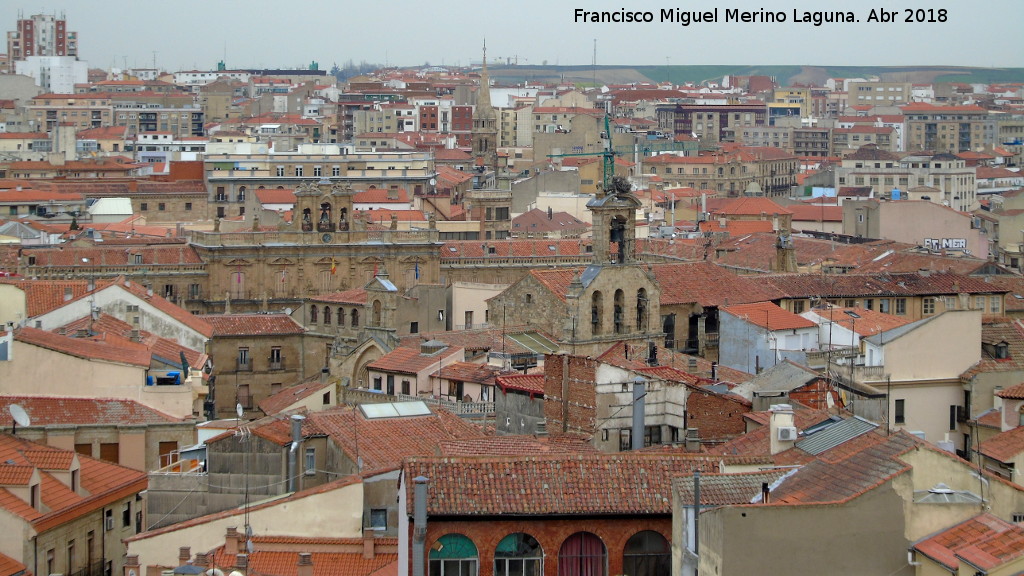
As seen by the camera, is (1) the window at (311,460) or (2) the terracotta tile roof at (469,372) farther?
(2) the terracotta tile roof at (469,372)

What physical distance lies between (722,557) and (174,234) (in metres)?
78.3

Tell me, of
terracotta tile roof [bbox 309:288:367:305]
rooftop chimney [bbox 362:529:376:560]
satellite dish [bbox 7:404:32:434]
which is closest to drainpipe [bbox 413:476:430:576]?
rooftop chimney [bbox 362:529:376:560]

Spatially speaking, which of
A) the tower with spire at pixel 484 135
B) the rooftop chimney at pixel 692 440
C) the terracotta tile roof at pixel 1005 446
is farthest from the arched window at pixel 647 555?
the tower with spire at pixel 484 135

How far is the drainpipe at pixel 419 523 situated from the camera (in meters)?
22.7

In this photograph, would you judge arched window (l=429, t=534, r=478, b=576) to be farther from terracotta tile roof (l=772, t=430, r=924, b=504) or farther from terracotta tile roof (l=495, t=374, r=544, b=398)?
terracotta tile roof (l=495, t=374, r=544, b=398)

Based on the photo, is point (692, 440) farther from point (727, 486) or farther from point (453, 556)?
point (453, 556)

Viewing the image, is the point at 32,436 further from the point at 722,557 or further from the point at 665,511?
the point at 722,557

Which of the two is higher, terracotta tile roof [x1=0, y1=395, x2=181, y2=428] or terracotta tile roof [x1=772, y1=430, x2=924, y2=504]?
terracotta tile roof [x1=772, y1=430, x2=924, y2=504]

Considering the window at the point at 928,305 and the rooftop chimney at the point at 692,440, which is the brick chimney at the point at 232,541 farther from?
the window at the point at 928,305

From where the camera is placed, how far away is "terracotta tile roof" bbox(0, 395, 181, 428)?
35.2 meters

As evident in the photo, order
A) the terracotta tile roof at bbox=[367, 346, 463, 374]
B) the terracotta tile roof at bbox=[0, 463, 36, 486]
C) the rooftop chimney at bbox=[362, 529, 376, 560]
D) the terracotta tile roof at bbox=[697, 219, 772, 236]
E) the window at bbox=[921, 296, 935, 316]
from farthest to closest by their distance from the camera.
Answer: the terracotta tile roof at bbox=[697, 219, 772, 236] → the window at bbox=[921, 296, 935, 316] → the terracotta tile roof at bbox=[367, 346, 463, 374] → the terracotta tile roof at bbox=[0, 463, 36, 486] → the rooftop chimney at bbox=[362, 529, 376, 560]

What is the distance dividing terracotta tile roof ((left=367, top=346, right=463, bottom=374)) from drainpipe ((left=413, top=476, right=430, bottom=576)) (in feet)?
75.4

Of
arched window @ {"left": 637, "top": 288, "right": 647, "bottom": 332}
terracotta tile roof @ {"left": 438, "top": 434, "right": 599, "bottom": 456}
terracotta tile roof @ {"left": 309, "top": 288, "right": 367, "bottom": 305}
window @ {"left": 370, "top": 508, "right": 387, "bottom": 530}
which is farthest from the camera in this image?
terracotta tile roof @ {"left": 309, "top": 288, "right": 367, "bottom": 305}

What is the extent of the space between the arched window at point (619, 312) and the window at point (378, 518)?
20.2 m
